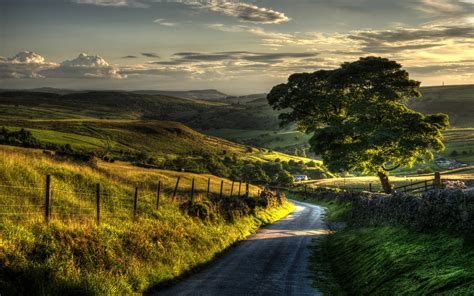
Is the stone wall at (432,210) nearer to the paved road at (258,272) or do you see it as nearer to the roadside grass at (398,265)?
the roadside grass at (398,265)

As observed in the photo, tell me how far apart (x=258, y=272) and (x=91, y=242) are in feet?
25.7

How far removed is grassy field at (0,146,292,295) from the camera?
516 inches

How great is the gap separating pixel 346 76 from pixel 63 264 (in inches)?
1330

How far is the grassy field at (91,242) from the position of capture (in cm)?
1309

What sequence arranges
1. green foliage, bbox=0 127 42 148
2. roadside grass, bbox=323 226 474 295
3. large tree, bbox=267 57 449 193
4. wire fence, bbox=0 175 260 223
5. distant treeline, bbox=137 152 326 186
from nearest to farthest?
roadside grass, bbox=323 226 474 295, wire fence, bbox=0 175 260 223, large tree, bbox=267 57 449 193, green foliage, bbox=0 127 42 148, distant treeline, bbox=137 152 326 186

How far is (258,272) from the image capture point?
20.1 meters

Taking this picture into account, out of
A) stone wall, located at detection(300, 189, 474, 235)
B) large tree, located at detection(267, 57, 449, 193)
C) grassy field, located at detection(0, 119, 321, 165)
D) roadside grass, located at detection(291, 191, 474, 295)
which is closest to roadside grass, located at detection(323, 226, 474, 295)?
roadside grass, located at detection(291, 191, 474, 295)

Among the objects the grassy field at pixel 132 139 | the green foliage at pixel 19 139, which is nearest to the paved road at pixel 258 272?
the green foliage at pixel 19 139

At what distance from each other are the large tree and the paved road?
41.9 feet

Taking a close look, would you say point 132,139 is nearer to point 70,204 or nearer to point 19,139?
point 19,139

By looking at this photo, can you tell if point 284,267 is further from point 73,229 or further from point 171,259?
point 73,229

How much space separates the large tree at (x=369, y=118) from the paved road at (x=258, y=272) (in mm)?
12757

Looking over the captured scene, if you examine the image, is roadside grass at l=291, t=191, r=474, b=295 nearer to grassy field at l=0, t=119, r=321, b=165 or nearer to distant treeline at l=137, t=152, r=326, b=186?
distant treeline at l=137, t=152, r=326, b=186

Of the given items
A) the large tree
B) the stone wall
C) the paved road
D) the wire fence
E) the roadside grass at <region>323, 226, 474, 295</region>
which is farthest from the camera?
the large tree
